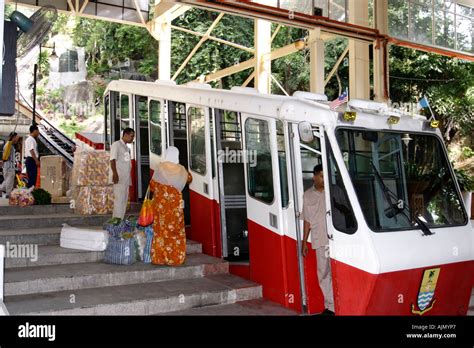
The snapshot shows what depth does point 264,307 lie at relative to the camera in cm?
603

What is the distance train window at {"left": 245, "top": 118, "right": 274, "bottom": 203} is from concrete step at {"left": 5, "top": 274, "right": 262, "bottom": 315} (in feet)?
4.05

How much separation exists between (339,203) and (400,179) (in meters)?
0.82

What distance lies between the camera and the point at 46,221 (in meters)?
8.02

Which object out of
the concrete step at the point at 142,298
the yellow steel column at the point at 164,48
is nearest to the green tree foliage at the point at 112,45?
the yellow steel column at the point at 164,48

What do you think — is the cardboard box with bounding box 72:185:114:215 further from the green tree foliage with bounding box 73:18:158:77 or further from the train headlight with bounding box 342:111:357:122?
the green tree foliage with bounding box 73:18:158:77

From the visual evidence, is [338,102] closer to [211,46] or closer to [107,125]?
[107,125]

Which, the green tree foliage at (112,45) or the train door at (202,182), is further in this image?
the green tree foliage at (112,45)

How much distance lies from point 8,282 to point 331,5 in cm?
1030

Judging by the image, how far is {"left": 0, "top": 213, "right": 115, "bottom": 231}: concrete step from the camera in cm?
768

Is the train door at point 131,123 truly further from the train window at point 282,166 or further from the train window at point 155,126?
the train window at point 282,166

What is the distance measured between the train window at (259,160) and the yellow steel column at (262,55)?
8839mm

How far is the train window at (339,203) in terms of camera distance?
5.04m

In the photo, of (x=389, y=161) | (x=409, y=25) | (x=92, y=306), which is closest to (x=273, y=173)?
(x=389, y=161)

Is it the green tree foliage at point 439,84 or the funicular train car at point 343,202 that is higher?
the green tree foliage at point 439,84
